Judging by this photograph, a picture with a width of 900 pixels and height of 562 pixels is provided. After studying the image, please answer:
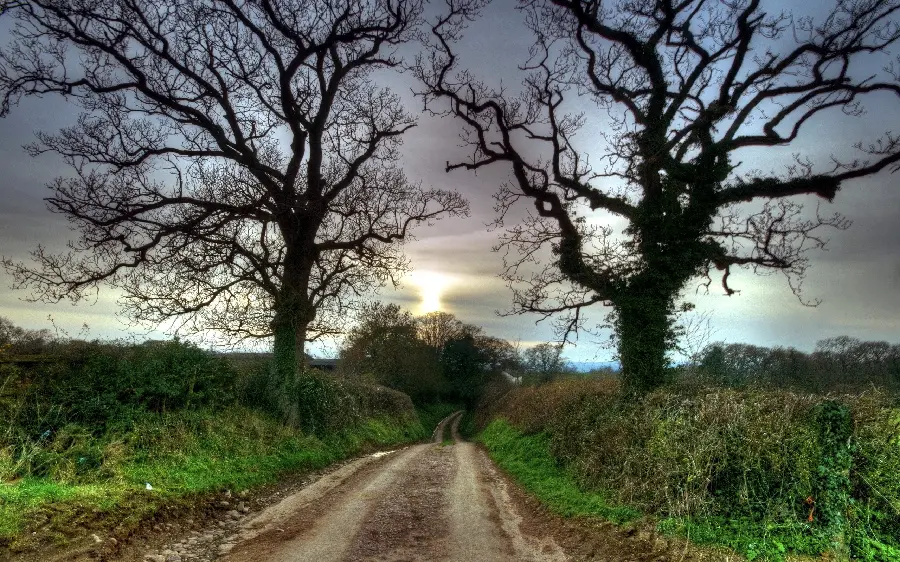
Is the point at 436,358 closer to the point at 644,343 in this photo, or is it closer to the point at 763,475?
the point at 644,343

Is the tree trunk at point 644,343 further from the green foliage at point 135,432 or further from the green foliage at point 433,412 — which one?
the green foliage at point 433,412

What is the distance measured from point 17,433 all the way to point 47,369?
185 cm

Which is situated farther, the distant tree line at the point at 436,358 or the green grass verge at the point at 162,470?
the distant tree line at the point at 436,358

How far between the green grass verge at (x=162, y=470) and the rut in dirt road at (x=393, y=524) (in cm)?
137

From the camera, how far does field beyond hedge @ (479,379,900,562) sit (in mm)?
6312

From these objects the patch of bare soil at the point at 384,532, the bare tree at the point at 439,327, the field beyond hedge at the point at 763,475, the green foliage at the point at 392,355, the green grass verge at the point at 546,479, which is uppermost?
the bare tree at the point at 439,327

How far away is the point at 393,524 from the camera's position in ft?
27.7

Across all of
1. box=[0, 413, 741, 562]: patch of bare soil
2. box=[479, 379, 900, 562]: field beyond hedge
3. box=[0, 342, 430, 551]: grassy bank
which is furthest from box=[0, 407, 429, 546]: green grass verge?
box=[479, 379, 900, 562]: field beyond hedge

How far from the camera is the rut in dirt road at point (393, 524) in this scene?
23.2 feet

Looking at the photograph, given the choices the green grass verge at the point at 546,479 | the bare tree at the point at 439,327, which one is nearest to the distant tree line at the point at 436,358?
the bare tree at the point at 439,327

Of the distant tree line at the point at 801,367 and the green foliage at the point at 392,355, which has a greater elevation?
the green foliage at the point at 392,355

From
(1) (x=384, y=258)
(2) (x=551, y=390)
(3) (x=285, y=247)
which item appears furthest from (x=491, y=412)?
(3) (x=285, y=247)

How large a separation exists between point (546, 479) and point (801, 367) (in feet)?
19.5

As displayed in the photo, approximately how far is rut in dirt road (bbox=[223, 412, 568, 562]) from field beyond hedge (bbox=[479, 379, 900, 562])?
4.90ft
